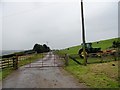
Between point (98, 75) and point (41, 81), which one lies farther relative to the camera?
point (98, 75)

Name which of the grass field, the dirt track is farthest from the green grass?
the dirt track

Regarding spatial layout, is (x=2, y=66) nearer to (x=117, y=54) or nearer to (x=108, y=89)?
(x=117, y=54)

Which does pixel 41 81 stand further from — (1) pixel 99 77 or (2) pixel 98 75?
(2) pixel 98 75

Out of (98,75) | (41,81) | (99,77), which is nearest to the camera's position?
(41,81)

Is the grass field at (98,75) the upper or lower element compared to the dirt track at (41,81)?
upper

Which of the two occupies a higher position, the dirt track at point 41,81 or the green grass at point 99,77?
the green grass at point 99,77

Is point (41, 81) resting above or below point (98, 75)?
below

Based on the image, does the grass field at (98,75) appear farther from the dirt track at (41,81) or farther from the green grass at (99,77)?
the dirt track at (41,81)

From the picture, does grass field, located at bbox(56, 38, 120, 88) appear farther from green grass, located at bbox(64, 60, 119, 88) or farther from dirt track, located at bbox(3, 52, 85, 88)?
dirt track, located at bbox(3, 52, 85, 88)

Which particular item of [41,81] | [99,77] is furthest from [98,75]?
[41,81]

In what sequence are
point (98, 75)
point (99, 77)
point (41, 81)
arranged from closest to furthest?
point (41, 81) → point (99, 77) → point (98, 75)

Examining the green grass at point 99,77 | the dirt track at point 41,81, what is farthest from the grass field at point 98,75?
the dirt track at point 41,81

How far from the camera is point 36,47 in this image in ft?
374

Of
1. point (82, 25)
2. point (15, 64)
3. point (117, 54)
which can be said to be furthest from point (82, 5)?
point (15, 64)
